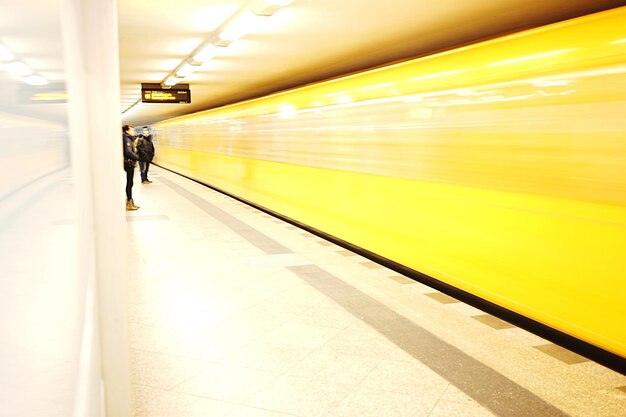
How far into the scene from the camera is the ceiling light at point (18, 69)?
0.41 meters

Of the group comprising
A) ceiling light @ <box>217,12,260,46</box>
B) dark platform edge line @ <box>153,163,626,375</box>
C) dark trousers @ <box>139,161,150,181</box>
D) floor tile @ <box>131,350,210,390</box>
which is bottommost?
dark platform edge line @ <box>153,163,626,375</box>

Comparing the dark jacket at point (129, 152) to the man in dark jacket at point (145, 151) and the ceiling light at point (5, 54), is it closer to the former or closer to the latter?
the man in dark jacket at point (145, 151)

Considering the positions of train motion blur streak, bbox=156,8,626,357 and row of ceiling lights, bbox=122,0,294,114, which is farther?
row of ceiling lights, bbox=122,0,294,114

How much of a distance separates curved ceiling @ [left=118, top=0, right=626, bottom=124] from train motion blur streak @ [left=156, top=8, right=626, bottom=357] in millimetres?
578

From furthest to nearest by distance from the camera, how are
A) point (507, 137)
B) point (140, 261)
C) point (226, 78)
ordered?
point (226, 78), point (140, 261), point (507, 137)

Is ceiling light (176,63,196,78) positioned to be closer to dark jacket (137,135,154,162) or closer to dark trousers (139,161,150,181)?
dark jacket (137,135,154,162)

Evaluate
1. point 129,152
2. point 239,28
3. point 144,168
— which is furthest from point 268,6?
point 144,168

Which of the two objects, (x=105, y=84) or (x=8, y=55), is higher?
(x=105, y=84)

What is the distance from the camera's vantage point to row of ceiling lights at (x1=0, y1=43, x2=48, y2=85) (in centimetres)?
38

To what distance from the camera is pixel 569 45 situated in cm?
380

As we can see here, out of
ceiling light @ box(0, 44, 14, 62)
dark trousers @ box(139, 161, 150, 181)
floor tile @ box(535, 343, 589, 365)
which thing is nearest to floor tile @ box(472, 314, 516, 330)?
floor tile @ box(535, 343, 589, 365)

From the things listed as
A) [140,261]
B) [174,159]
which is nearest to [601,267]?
[140,261]

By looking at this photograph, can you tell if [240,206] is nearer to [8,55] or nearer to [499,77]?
[499,77]

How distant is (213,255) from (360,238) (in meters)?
2.05
